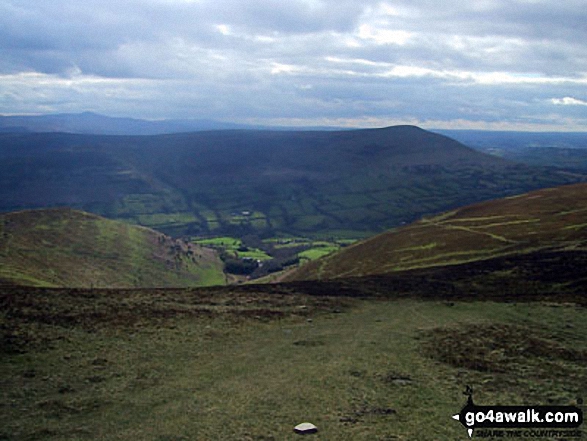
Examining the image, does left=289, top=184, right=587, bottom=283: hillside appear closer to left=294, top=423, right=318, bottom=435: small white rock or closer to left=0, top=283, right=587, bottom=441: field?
left=0, top=283, right=587, bottom=441: field

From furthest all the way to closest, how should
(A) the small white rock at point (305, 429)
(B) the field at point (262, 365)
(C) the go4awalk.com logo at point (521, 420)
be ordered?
(B) the field at point (262, 365), (C) the go4awalk.com logo at point (521, 420), (A) the small white rock at point (305, 429)

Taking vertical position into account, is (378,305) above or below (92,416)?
below

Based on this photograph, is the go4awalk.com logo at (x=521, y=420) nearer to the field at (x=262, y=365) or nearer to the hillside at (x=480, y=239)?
the field at (x=262, y=365)

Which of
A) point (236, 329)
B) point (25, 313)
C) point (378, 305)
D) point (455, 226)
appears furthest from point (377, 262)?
point (25, 313)

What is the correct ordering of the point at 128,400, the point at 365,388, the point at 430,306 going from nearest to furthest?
the point at 128,400 → the point at 365,388 → the point at 430,306

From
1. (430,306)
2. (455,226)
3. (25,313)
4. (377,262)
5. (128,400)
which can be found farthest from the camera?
(455,226)

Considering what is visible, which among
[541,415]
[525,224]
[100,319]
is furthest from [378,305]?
[525,224]

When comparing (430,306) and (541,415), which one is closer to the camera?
(541,415)

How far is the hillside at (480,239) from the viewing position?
10356 cm

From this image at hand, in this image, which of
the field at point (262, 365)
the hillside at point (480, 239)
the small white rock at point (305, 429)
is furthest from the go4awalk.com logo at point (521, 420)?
the hillside at point (480, 239)

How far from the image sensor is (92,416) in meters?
26.6

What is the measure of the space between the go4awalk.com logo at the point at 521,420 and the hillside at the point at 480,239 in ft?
167

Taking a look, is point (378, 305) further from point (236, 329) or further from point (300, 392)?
point (300, 392)

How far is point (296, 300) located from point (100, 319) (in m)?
24.4
